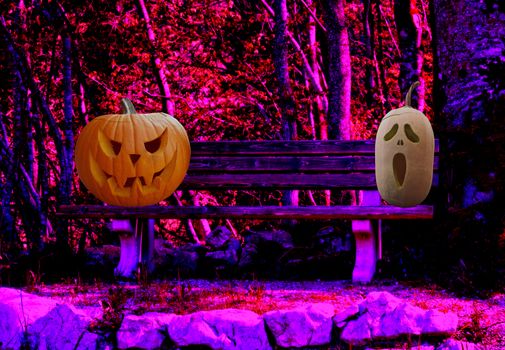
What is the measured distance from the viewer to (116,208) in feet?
21.3

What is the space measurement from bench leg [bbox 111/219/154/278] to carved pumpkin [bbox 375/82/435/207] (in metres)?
2.53

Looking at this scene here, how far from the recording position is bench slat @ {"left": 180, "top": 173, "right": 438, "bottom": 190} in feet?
21.9

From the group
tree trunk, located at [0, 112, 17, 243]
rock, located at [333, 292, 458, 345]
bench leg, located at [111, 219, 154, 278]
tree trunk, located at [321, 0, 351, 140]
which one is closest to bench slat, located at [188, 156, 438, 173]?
bench leg, located at [111, 219, 154, 278]

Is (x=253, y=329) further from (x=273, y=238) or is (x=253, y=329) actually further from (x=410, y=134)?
(x=273, y=238)

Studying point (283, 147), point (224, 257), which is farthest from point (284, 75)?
point (224, 257)

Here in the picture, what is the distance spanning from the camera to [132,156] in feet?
17.0

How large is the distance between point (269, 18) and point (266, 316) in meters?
7.92

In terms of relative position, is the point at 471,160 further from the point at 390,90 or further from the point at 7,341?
the point at 390,90

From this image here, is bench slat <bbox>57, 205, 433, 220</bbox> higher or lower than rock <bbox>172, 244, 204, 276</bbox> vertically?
higher

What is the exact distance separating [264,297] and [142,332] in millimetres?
1475

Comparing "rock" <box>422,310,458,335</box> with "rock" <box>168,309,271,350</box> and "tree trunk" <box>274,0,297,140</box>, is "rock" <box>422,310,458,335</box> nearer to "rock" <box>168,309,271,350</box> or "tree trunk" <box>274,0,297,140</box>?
"rock" <box>168,309,271,350</box>

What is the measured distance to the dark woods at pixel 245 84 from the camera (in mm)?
6113

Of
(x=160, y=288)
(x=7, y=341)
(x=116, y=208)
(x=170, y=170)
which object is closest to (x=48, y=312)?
(x=7, y=341)

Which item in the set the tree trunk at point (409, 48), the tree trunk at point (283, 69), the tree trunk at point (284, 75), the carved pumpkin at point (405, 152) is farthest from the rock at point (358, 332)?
the tree trunk at point (283, 69)
